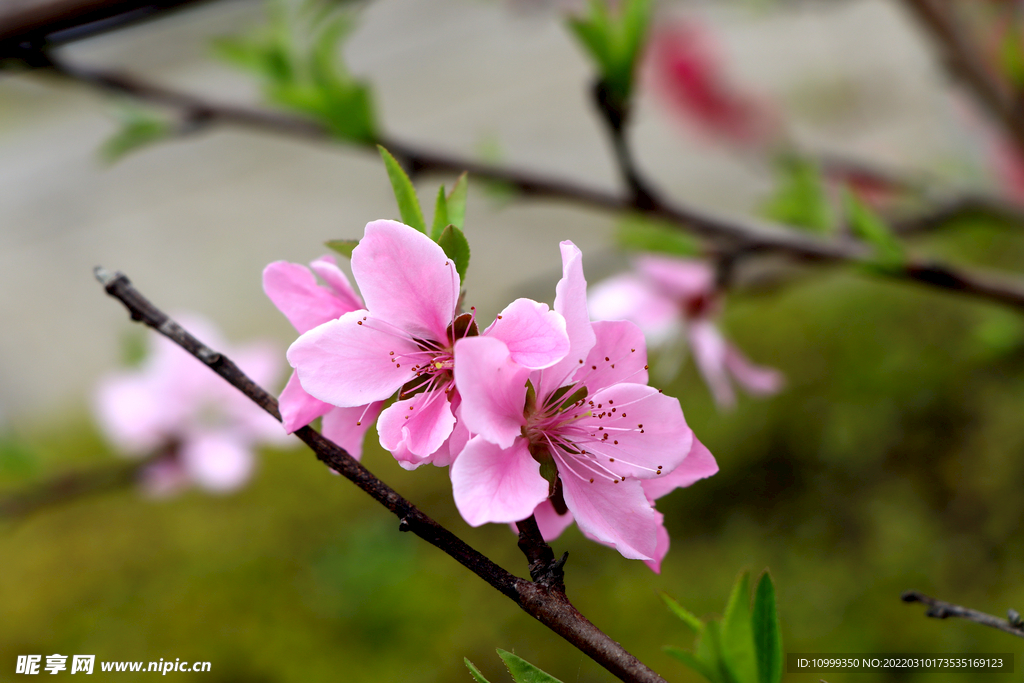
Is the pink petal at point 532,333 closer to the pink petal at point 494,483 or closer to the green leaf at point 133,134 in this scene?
the pink petal at point 494,483

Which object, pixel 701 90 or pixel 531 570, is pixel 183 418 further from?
pixel 701 90

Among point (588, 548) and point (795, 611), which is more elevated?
point (795, 611)

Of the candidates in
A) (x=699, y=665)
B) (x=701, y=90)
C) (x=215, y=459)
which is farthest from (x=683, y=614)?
(x=701, y=90)

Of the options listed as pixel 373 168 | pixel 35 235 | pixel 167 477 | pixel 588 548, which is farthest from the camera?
pixel 373 168

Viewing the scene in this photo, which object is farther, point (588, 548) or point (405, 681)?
point (588, 548)

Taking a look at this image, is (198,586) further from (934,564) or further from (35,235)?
(35,235)

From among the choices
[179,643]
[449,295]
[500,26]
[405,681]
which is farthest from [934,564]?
[500,26]
